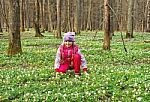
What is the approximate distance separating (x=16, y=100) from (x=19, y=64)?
829cm

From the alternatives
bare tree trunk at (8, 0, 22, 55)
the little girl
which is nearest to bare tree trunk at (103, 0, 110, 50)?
bare tree trunk at (8, 0, 22, 55)

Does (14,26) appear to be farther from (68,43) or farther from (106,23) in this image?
(68,43)

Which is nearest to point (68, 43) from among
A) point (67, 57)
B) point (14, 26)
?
point (67, 57)

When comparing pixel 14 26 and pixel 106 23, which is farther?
pixel 106 23

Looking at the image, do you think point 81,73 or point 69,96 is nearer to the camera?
point 69,96

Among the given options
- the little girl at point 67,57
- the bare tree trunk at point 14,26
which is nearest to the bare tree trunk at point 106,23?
the bare tree trunk at point 14,26

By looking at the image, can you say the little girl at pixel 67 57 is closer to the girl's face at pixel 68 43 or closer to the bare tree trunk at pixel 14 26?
the girl's face at pixel 68 43

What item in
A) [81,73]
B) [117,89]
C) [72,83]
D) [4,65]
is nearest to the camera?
[117,89]

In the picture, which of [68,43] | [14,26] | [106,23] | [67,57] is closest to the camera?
[68,43]

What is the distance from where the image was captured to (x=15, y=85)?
35.6 feet

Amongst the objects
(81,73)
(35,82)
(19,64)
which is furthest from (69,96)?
(19,64)

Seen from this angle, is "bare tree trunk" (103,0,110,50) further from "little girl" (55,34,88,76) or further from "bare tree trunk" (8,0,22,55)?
"little girl" (55,34,88,76)

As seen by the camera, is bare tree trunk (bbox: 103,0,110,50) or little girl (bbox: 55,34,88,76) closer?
little girl (bbox: 55,34,88,76)

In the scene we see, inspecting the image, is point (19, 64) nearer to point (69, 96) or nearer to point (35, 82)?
point (35, 82)
